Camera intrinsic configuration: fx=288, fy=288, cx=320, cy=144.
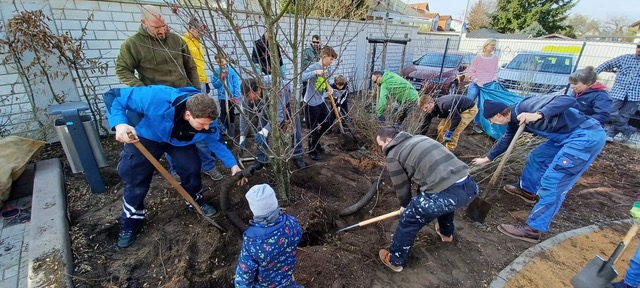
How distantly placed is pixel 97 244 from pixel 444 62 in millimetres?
8741

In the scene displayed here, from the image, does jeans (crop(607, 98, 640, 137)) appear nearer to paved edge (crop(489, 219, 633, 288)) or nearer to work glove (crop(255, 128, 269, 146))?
paved edge (crop(489, 219, 633, 288))

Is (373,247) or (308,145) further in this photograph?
Result: (308,145)

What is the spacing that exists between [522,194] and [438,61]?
6.19 m

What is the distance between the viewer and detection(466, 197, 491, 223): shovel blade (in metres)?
3.00

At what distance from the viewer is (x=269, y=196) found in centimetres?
159

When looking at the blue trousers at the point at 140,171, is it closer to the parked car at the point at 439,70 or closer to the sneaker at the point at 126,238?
the sneaker at the point at 126,238

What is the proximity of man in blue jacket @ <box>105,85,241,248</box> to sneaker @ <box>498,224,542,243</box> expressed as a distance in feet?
9.06

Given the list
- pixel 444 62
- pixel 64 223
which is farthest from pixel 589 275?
pixel 444 62

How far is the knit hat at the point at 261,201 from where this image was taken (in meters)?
1.57

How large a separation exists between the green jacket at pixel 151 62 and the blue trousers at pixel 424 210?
2375 millimetres

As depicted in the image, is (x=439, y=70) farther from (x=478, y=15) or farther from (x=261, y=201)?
(x=478, y=15)

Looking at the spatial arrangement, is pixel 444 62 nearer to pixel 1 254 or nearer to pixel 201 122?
pixel 201 122

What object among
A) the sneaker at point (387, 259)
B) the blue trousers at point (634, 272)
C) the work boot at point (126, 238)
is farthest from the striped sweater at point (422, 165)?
the work boot at point (126, 238)

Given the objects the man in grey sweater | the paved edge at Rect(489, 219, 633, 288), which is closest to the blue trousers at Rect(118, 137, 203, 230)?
the man in grey sweater
